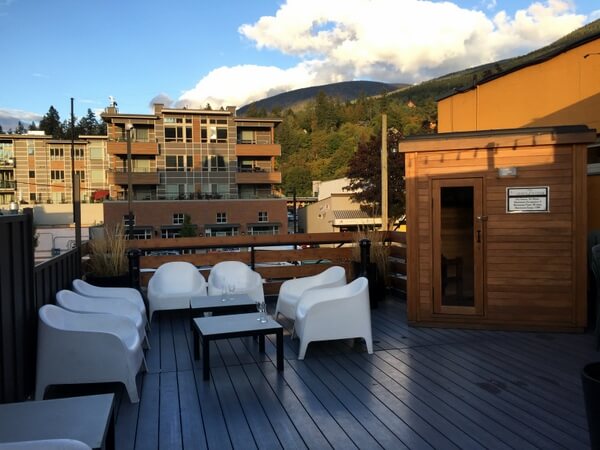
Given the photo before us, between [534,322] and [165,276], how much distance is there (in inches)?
168

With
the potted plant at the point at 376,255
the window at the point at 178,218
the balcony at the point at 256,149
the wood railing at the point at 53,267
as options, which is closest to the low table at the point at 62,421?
the wood railing at the point at 53,267

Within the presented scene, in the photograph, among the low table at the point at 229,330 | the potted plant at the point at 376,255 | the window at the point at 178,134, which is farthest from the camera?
the window at the point at 178,134

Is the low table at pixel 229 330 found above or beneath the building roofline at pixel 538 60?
beneath

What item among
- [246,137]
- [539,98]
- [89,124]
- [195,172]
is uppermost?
[89,124]

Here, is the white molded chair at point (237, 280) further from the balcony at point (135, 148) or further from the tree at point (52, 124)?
the tree at point (52, 124)

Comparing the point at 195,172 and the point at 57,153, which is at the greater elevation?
the point at 57,153

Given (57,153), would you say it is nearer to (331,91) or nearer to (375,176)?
(375,176)

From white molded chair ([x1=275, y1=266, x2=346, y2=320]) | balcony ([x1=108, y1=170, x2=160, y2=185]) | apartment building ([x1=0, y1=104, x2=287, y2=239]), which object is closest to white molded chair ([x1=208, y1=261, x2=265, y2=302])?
white molded chair ([x1=275, y1=266, x2=346, y2=320])

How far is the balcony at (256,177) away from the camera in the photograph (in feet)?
128

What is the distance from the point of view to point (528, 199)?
5242mm

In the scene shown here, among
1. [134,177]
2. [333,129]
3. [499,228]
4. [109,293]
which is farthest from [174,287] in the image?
[333,129]

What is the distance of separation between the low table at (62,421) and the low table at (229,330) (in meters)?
1.48

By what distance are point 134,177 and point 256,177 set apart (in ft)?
29.5

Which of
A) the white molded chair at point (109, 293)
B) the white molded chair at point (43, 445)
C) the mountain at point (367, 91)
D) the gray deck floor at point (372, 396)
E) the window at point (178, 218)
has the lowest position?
the gray deck floor at point (372, 396)
